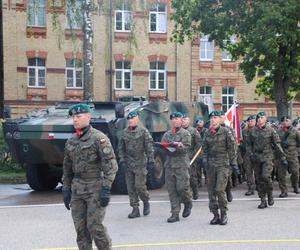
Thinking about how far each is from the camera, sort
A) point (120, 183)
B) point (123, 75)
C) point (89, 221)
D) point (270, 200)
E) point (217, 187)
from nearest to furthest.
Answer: point (89, 221), point (217, 187), point (270, 200), point (120, 183), point (123, 75)

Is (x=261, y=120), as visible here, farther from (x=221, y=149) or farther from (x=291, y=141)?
(x=291, y=141)

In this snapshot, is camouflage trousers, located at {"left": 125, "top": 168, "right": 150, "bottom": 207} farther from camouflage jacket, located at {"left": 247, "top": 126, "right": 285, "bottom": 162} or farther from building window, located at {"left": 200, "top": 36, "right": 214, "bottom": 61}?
building window, located at {"left": 200, "top": 36, "right": 214, "bottom": 61}

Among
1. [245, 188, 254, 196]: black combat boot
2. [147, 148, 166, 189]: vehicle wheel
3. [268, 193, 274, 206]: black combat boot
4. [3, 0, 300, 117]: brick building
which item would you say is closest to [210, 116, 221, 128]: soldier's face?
[268, 193, 274, 206]: black combat boot

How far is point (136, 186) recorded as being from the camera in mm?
10836

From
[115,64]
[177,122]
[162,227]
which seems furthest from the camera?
[115,64]

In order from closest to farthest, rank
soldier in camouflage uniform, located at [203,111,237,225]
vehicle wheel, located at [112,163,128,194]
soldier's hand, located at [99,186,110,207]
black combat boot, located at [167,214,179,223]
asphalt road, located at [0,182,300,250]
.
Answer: soldier's hand, located at [99,186,110,207] < asphalt road, located at [0,182,300,250] < soldier in camouflage uniform, located at [203,111,237,225] < black combat boot, located at [167,214,179,223] < vehicle wheel, located at [112,163,128,194]

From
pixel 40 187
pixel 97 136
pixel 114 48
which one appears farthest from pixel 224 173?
pixel 114 48

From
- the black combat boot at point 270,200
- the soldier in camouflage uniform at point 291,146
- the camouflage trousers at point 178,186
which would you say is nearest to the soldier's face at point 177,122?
the camouflage trousers at point 178,186

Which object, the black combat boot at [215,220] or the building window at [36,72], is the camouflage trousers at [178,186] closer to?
the black combat boot at [215,220]

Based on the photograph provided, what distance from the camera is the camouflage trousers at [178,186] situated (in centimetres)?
1041

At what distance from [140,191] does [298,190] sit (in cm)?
495

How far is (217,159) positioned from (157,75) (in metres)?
26.3

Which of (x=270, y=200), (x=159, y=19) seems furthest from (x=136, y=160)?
(x=159, y=19)

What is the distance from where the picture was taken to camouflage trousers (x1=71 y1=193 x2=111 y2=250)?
6836 millimetres
